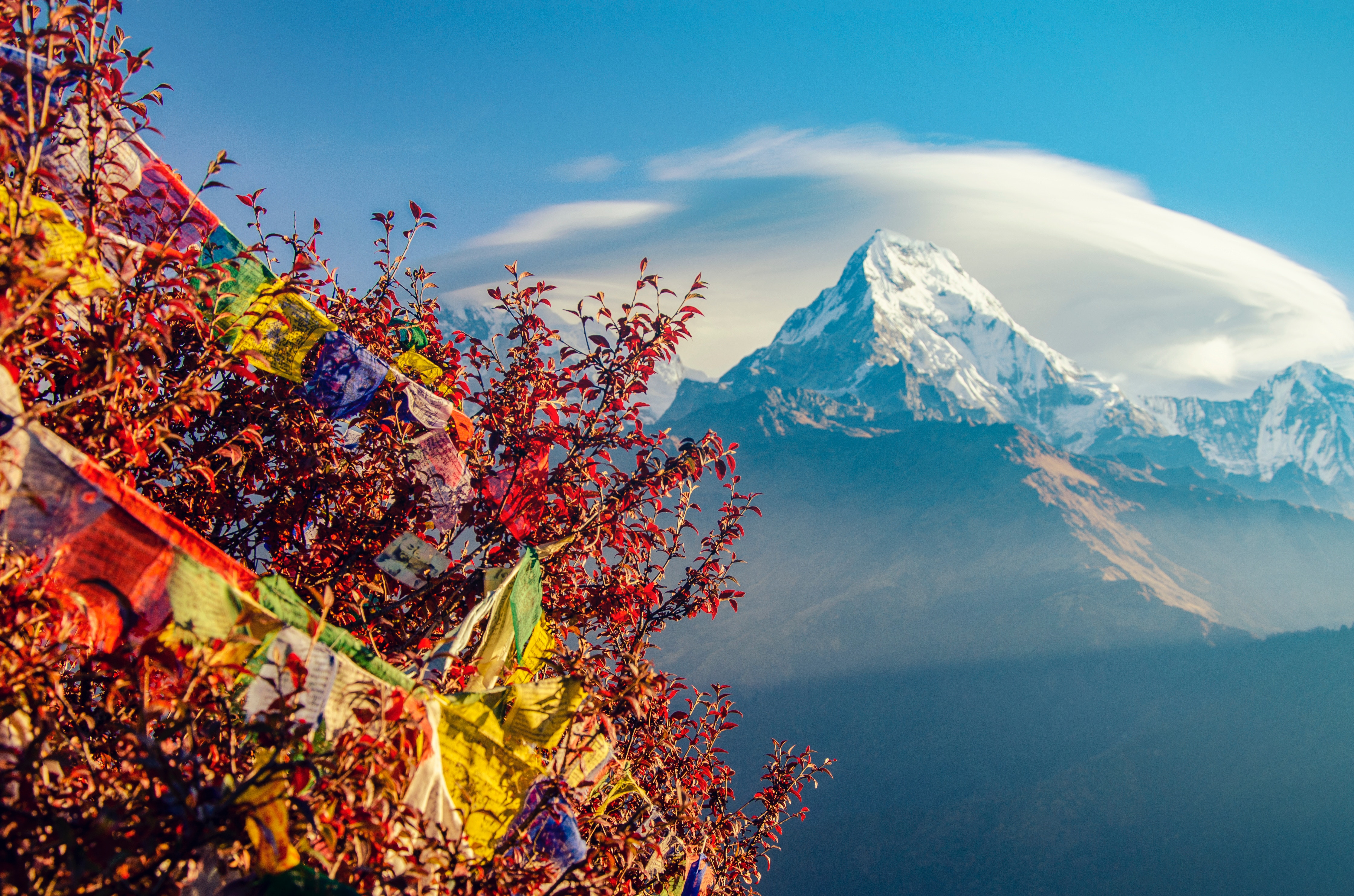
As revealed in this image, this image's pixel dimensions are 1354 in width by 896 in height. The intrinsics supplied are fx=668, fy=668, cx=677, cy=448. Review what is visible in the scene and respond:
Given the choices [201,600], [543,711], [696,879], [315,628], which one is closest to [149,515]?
[201,600]

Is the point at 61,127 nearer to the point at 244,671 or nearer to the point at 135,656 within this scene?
the point at 135,656

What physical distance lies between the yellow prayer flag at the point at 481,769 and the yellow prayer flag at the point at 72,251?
231 centimetres

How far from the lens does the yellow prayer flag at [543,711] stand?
3037mm

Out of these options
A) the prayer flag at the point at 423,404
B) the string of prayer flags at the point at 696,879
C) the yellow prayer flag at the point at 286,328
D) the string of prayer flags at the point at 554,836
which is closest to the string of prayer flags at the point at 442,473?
the prayer flag at the point at 423,404

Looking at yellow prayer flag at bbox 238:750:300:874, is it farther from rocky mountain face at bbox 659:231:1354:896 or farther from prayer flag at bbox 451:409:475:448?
rocky mountain face at bbox 659:231:1354:896

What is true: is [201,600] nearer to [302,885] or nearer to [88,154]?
[302,885]

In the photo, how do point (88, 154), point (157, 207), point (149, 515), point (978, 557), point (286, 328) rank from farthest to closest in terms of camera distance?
point (978, 557) → point (286, 328) → point (157, 207) → point (88, 154) → point (149, 515)

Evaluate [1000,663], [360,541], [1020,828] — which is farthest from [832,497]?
[360,541]

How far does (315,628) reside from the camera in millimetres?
2664

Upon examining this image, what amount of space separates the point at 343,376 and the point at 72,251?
1.49 meters

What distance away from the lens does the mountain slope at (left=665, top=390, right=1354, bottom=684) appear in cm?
6044

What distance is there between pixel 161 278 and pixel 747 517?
9594cm

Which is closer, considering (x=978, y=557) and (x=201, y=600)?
(x=201, y=600)

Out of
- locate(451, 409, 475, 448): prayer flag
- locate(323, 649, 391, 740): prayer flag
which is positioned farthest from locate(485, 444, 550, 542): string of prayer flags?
locate(323, 649, 391, 740): prayer flag
